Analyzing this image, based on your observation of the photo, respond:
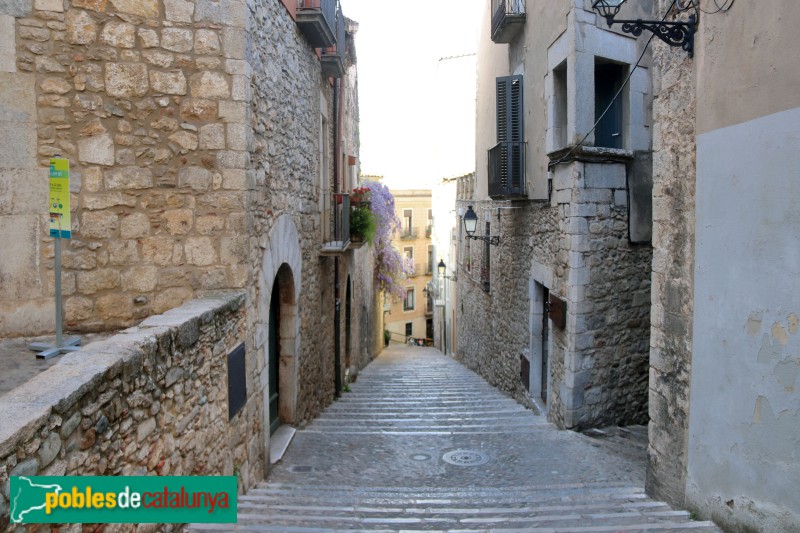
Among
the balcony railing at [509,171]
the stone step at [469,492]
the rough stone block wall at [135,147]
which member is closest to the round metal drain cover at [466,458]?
the stone step at [469,492]

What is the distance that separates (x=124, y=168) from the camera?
16.7 ft

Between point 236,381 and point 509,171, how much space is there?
19.2ft

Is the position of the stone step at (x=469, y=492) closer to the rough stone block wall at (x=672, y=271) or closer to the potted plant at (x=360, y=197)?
the rough stone block wall at (x=672, y=271)

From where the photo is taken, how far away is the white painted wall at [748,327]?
348 centimetres

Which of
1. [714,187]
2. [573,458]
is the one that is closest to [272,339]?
[573,458]

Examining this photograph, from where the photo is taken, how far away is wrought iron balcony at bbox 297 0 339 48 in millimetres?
7225

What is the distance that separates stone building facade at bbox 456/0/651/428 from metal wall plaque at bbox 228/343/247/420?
3938 mm

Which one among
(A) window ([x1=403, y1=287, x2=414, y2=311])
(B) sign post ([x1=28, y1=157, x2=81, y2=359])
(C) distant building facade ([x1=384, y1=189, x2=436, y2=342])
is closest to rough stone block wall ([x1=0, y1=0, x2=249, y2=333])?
(B) sign post ([x1=28, y1=157, x2=81, y2=359])

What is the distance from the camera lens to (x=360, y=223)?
1169cm

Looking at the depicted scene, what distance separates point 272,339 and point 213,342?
2812 millimetres

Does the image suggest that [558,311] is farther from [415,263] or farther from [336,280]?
[415,263]

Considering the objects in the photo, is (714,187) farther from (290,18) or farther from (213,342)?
(290,18)

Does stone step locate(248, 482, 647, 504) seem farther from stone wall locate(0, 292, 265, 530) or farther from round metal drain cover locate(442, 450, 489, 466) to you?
round metal drain cover locate(442, 450, 489, 466)

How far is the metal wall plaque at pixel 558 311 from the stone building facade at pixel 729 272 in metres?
2.55
